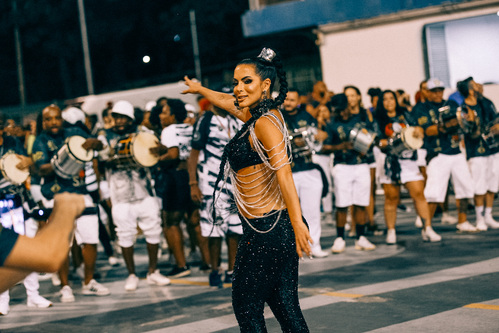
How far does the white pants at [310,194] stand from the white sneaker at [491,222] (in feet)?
8.70

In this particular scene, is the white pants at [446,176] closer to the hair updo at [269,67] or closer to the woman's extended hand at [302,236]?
the hair updo at [269,67]

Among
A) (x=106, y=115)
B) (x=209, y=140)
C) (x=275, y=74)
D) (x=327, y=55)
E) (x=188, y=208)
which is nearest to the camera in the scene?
(x=275, y=74)

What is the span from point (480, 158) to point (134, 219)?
16.3 ft

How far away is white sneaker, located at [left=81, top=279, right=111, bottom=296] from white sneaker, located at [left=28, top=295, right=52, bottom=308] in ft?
1.66

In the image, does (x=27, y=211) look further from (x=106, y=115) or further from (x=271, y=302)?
(x=271, y=302)

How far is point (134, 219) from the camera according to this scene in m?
9.60

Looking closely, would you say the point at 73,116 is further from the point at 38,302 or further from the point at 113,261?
the point at 113,261

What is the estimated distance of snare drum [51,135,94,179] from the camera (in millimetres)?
8812

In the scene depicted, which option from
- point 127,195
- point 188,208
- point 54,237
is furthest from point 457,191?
point 54,237

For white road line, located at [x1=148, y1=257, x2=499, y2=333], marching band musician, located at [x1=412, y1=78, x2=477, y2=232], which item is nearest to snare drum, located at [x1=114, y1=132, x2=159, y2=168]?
white road line, located at [x1=148, y1=257, x2=499, y2=333]

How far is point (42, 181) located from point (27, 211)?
2.72ft

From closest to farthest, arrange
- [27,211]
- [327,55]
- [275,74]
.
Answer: [275,74] < [27,211] < [327,55]

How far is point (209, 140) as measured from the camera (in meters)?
9.07

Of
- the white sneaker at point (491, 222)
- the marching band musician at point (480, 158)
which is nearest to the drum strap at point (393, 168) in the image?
the marching band musician at point (480, 158)
